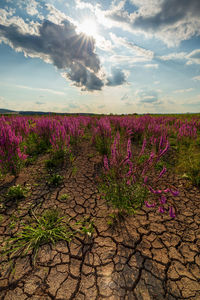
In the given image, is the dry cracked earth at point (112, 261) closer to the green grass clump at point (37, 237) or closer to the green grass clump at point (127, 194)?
the green grass clump at point (37, 237)

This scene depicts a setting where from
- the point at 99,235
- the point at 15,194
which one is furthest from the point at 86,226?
the point at 15,194

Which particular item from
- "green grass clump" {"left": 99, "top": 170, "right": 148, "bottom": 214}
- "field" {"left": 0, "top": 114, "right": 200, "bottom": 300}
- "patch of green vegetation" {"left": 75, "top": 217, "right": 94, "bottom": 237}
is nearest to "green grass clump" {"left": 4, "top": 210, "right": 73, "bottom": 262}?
"field" {"left": 0, "top": 114, "right": 200, "bottom": 300}

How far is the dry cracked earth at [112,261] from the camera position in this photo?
1386 mm

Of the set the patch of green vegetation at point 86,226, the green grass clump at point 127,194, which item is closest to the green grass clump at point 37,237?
the patch of green vegetation at point 86,226

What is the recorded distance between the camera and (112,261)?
165 centimetres

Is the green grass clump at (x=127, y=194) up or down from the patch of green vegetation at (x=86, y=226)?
up

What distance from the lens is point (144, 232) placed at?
2031mm

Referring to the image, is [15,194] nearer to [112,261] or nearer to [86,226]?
[86,226]

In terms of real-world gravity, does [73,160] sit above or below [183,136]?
below

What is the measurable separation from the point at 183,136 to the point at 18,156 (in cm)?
509

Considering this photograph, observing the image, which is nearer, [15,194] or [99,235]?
[99,235]

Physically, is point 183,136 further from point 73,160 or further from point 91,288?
point 91,288

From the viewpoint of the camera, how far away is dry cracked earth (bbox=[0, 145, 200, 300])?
1.39 m

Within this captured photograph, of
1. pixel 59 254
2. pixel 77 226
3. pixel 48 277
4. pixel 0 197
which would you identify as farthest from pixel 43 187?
pixel 48 277
